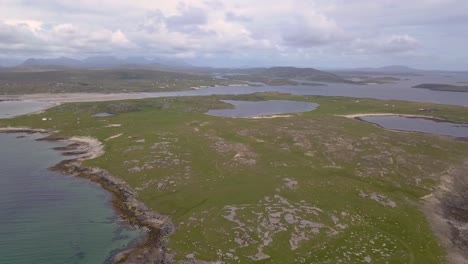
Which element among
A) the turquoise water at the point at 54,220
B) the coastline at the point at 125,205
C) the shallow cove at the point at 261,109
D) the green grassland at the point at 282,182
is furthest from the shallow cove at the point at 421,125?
the turquoise water at the point at 54,220

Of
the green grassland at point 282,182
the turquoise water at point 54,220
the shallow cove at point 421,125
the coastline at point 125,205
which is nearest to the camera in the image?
the coastline at point 125,205

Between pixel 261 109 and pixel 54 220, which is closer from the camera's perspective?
pixel 54 220

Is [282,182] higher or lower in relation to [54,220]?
higher

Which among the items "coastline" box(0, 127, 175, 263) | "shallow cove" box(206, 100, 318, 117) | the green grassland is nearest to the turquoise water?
"coastline" box(0, 127, 175, 263)

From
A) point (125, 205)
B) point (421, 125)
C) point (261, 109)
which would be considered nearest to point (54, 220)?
point (125, 205)

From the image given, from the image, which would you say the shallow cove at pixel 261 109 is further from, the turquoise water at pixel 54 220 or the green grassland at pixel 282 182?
the turquoise water at pixel 54 220

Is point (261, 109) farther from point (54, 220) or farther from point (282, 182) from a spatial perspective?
point (54, 220)

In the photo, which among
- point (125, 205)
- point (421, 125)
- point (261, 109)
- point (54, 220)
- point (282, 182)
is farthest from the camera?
point (261, 109)
